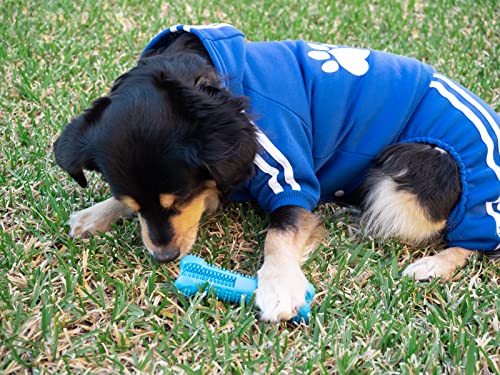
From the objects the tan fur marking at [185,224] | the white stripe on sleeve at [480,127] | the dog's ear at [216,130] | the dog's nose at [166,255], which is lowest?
the dog's nose at [166,255]

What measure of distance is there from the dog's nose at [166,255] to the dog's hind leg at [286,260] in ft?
1.27

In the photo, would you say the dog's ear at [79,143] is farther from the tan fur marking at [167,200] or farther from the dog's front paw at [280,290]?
the dog's front paw at [280,290]

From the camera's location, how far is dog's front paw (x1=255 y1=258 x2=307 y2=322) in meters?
2.34

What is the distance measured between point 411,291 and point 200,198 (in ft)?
3.37

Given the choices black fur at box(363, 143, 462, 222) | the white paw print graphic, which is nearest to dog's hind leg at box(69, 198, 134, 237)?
the white paw print graphic

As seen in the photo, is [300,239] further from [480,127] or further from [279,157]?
[480,127]

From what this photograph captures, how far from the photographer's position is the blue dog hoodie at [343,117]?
2602 mm

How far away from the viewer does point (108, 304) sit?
2.36 metres

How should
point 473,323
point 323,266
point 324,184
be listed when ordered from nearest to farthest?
point 473,323 → point 323,266 → point 324,184

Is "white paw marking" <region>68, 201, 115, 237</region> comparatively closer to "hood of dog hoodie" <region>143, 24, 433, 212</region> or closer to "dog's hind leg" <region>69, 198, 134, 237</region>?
"dog's hind leg" <region>69, 198, 134, 237</region>

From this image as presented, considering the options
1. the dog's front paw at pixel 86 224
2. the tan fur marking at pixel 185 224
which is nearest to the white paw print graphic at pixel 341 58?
the tan fur marking at pixel 185 224

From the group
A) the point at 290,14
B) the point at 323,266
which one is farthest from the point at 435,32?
the point at 323,266

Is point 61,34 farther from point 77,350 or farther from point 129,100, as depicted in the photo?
point 77,350

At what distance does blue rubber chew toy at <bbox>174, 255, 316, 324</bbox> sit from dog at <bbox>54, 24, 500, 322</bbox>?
2.3 inches
